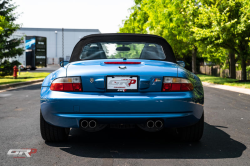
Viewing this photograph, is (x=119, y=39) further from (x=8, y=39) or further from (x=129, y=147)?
(x=8, y=39)

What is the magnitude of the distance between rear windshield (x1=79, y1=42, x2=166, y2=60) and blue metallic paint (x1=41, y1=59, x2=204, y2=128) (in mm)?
813

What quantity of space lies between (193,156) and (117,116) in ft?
3.37

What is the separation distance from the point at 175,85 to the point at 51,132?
1753mm

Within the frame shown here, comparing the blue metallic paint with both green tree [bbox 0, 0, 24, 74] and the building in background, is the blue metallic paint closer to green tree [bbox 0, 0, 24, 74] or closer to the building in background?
green tree [bbox 0, 0, 24, 74]

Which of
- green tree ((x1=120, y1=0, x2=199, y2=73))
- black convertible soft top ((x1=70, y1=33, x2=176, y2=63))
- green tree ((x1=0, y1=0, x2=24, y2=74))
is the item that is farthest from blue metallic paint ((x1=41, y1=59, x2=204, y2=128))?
green tree ((x1=0, y1=0, x2=24, y2=74))

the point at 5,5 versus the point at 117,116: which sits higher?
the point at 5,5

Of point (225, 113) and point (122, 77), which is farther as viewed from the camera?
point (225, 113)

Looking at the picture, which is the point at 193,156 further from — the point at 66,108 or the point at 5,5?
the point at 5,5

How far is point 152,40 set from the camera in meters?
4.77

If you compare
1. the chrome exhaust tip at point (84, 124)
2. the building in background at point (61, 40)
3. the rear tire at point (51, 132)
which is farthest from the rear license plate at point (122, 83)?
the building in background at point (61, 40)

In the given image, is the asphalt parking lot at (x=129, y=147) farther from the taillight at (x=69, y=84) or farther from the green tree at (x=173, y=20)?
the green tree at (x=173, y=20)

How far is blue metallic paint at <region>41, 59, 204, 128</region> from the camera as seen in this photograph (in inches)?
138

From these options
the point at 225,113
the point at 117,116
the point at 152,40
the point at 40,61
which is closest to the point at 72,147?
the point at 117,116

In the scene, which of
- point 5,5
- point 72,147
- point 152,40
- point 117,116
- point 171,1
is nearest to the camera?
point 117,116
